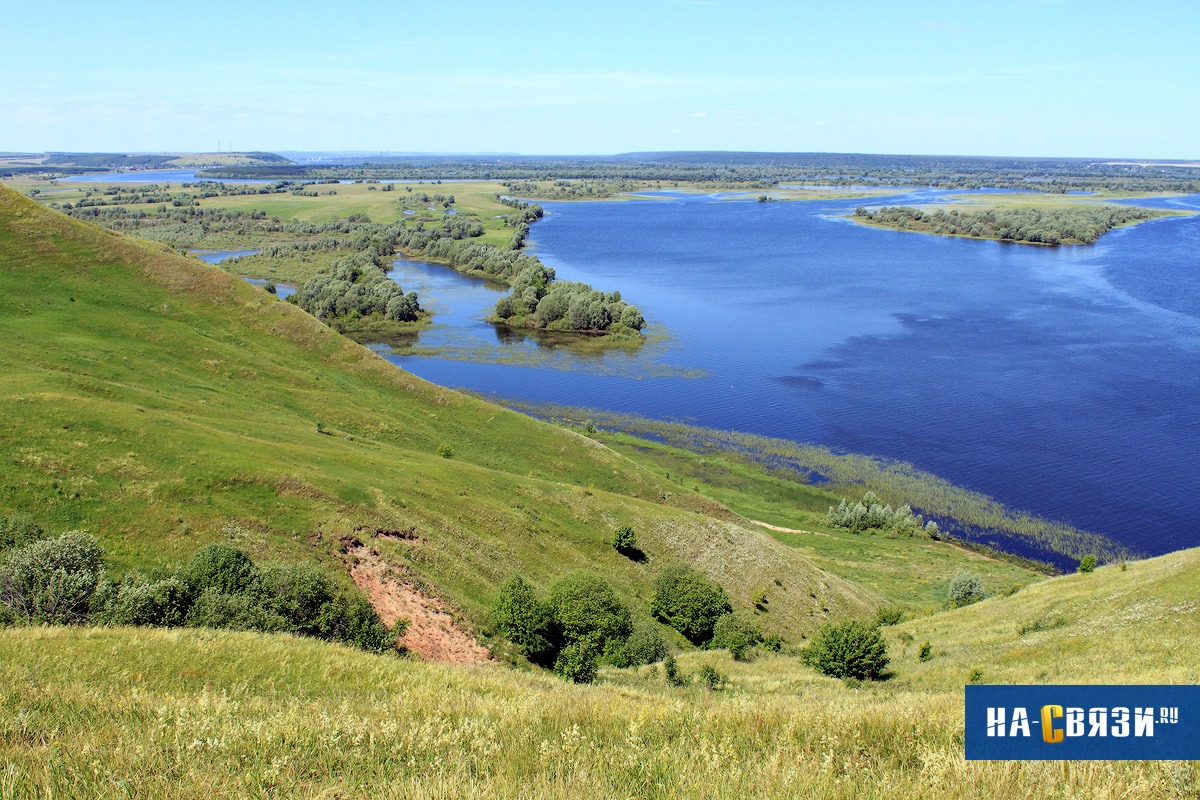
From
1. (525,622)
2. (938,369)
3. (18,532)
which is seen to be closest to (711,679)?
(525,622)

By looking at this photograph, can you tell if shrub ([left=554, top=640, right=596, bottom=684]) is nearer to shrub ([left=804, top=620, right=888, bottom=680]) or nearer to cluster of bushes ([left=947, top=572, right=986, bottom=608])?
shrub ([left=804, top=620, right=888, bottom=680])

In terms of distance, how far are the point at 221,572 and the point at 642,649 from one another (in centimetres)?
1853

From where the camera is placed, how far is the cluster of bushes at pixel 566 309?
129250 millimetres

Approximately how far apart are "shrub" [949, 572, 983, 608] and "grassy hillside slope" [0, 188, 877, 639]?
560cm

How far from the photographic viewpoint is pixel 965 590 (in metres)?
50.1

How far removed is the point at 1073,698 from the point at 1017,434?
82.9m

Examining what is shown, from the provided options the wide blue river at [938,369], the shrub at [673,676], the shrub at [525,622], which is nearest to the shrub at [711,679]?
the shrub at [673,676]

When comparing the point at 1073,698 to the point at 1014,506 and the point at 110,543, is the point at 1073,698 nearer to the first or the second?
the point at 110,543

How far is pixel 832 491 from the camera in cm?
7250

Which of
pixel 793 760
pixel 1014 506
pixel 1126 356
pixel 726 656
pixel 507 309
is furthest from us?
pixel 507 309

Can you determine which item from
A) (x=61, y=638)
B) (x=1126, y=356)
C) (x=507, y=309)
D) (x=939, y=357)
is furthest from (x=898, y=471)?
(x=507, y=309)

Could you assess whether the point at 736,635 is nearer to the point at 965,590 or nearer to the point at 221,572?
the point at 965,590

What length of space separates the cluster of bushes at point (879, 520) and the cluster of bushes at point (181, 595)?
Answer: 1907 inches

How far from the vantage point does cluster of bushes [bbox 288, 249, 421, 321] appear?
138m
